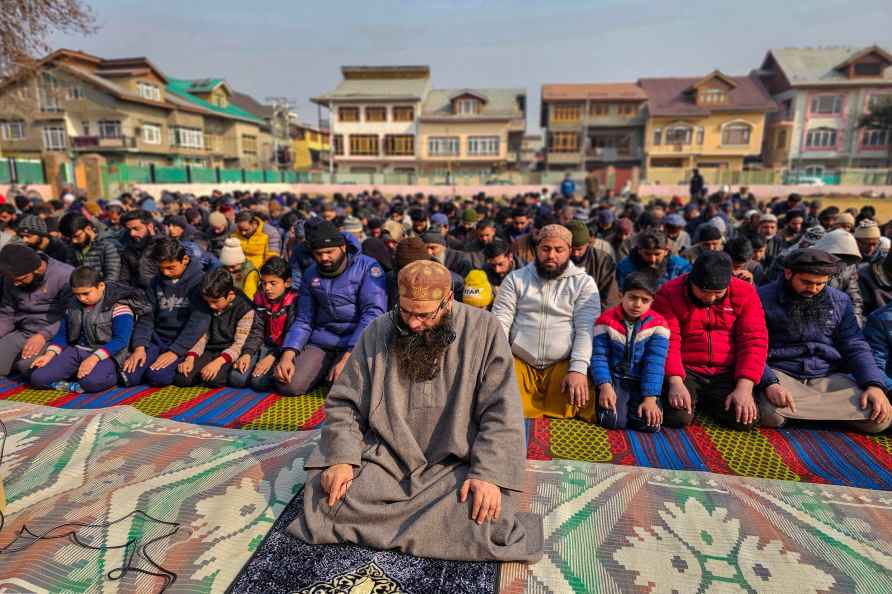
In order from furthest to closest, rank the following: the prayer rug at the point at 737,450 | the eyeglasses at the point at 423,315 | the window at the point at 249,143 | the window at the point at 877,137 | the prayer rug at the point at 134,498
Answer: the window at the point at 249,143
the window at the point at 877,137
the prayer rug at the point at 737,450
the eyeglasses at the point at 423,315
the prayer rug at the point at 134,498

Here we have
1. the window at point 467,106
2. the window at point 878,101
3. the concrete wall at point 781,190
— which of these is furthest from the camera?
the window at point 467,106

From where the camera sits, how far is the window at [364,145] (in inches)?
1700

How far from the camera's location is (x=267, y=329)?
532 centimetres

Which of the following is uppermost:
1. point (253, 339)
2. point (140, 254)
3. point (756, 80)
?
point (756, 80)

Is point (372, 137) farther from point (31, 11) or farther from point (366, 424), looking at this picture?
point (366, 424)

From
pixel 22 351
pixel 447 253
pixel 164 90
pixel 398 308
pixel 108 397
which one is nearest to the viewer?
pixel 398 308

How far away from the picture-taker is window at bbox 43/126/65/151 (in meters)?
34.3

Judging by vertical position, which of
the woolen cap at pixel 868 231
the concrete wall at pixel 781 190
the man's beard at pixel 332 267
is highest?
the concrete wall at pixel 781 190

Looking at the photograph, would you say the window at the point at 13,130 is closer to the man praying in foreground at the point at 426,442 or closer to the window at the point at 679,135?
the man praying in foreground at the point at 426,442

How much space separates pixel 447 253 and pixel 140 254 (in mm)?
3997

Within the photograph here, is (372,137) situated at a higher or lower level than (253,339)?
higher

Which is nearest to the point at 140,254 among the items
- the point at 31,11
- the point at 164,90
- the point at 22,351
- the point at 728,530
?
the point at 22,351

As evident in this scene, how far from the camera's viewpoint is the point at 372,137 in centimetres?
4312

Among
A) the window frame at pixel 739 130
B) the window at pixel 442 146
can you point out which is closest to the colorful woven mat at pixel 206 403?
the window at pixel 442 146
